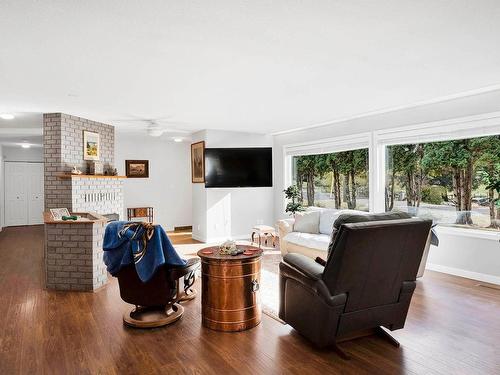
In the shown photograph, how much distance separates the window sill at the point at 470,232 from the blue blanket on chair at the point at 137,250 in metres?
3.82

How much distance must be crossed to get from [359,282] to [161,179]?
695cm

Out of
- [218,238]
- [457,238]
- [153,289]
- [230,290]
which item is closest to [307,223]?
[457,238]

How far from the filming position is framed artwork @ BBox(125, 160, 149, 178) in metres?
8.29

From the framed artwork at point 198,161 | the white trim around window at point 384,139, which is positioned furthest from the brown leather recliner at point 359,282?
the framed artwork at point 198,161

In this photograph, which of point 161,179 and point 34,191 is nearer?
point 161,179

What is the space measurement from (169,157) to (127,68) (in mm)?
5686

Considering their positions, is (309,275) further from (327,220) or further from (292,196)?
(292,196)

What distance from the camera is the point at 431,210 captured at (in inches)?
202

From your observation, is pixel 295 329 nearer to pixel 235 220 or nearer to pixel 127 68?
pixel 127 68

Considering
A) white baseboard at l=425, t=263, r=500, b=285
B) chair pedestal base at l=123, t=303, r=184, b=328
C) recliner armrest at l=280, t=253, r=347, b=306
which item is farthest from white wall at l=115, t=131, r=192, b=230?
recliner armrest at l=280, t=253, r=347, b=306

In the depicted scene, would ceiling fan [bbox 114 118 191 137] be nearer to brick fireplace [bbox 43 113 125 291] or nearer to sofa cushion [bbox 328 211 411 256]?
brick fireplace [bbox 43 113 125 291]

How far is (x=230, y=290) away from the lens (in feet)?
9.81

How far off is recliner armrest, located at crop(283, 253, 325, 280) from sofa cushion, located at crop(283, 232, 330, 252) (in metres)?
2.06

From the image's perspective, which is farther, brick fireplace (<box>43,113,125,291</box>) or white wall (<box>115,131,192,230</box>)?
white wall (<box>115,131,192,230</box>)
